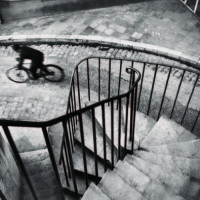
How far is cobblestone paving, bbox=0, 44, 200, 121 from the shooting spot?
594 centimetres

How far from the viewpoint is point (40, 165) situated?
14.1ft

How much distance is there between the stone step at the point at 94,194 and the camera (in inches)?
108

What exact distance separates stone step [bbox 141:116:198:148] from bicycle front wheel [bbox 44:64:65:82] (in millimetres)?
3688

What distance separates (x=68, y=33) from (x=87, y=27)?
2.76 ft

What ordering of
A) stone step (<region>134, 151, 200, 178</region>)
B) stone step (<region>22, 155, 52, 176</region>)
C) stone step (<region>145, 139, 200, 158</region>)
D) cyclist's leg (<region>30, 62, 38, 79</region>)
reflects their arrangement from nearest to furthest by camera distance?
stone step (<region>134, 151, 200, 178</region>) → stone step (<region>145, 139, 200, 158</region>) → stone step (<region>22, 155, 52, 176</region>) → cyclist's leg (<region>30, 62, 38, 79</region>)

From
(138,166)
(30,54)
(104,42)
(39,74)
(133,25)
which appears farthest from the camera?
(133,25)

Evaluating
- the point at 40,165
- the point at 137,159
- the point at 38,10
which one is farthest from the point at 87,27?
the point at 137,159

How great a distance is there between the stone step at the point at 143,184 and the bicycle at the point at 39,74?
4282 millimetres

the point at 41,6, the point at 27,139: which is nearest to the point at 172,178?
the point at 27,139

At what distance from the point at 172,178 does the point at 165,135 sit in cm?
103

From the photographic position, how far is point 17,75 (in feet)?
22.9

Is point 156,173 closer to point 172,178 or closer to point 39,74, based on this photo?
point 172,178

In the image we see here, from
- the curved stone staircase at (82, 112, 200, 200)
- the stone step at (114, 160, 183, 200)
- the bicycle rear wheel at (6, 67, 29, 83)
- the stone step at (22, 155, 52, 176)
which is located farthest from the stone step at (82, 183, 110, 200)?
the bicycle rear wheel at (6, 67, 29, 83)

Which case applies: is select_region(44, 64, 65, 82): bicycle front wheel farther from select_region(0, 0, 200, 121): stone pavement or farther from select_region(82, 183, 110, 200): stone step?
select_region(82, 183, 110, 200): stone step
